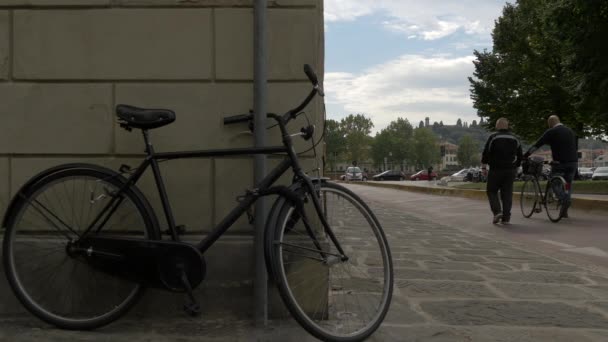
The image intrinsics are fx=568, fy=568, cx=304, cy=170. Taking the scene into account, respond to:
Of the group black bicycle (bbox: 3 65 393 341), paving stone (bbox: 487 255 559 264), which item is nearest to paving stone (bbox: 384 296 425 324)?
black bicycle (bbox: 3 65 393 341)

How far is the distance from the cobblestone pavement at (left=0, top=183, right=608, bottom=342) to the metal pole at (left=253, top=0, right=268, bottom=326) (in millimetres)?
155

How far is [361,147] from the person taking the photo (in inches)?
4936

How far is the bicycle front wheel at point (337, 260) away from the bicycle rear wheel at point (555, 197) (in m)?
7.35

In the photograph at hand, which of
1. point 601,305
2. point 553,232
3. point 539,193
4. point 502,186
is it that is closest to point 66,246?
point 601,305

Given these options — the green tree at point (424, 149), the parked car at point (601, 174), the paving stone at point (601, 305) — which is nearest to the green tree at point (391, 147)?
Result: the green tree at point (424, 149)

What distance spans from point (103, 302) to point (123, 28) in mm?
1658

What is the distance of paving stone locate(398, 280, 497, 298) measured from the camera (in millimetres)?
4086

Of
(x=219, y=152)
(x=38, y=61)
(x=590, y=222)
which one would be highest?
(x=38, y=61)

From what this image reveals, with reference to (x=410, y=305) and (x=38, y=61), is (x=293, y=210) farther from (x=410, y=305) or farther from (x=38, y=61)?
(x=38, y=61)

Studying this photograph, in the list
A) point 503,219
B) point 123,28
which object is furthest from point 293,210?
point 503,219

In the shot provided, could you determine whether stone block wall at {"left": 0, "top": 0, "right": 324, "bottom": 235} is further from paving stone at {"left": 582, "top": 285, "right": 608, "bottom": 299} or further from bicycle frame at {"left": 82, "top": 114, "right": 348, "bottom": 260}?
paving stone at {"left": 582, "top": 285, "right": 608, "bottom": 299}

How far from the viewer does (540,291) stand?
424cm

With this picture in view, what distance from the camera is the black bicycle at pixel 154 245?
2.95m

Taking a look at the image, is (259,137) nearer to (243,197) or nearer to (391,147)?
(243,197)
